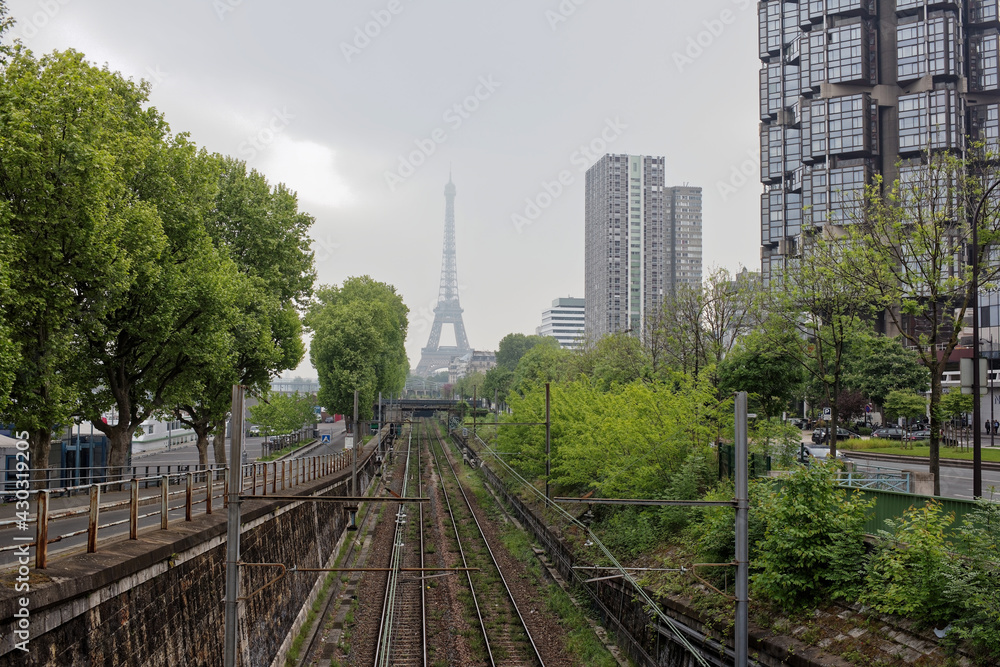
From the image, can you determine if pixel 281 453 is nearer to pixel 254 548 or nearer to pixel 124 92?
pixel 124 92

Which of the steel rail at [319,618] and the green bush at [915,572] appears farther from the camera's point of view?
the steel rail at [319,618]

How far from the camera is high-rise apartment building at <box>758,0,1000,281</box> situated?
73688 millimetres

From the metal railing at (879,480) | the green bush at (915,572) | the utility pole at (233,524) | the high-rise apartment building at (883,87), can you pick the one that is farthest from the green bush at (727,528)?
the high-rise apartment building at (883,87)

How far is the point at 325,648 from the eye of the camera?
58.3ft

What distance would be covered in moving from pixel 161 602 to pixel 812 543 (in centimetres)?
1174

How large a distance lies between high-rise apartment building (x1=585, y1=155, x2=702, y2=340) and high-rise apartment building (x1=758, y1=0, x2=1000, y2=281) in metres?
91.9

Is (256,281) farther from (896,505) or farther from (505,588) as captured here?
(896,505)

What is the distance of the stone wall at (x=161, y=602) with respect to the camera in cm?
803

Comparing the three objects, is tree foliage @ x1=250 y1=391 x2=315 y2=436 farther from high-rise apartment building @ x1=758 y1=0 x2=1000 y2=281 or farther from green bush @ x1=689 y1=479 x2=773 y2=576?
high-rise apartment building @ x1=758 y1=0 x2=1000 y2=281

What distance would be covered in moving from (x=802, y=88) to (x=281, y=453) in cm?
7392

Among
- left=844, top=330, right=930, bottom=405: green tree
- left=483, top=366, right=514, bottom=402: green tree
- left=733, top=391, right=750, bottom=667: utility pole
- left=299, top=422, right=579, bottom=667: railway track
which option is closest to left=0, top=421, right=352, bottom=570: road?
left=299, top=422, right=579, bottom=667: railway track

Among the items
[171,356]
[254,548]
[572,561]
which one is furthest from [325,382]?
[254,548]

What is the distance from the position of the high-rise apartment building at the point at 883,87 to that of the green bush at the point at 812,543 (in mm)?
61708

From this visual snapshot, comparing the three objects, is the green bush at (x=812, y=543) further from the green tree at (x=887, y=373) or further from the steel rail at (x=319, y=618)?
the green tree at (x=887, y=373)
